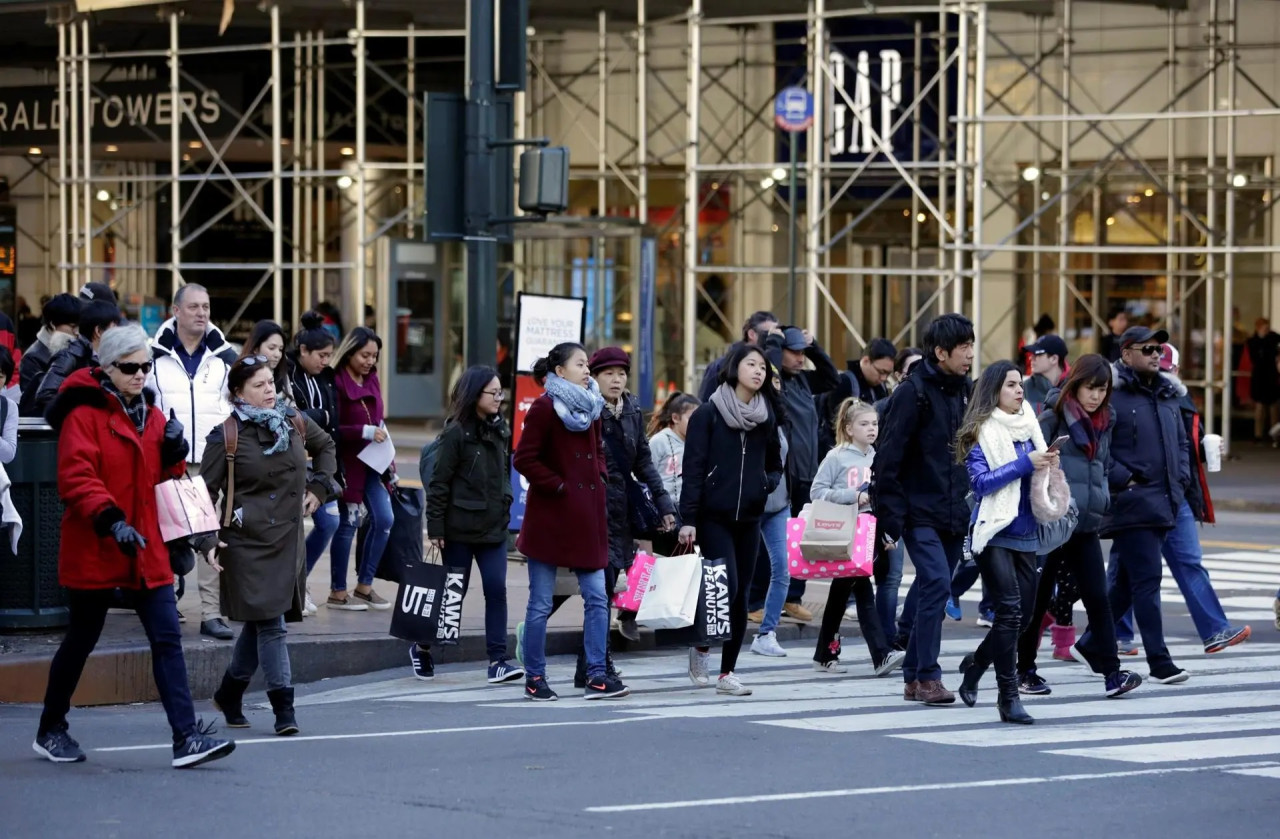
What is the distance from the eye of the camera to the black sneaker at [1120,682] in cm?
1012

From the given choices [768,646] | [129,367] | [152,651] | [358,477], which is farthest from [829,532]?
[129,367]

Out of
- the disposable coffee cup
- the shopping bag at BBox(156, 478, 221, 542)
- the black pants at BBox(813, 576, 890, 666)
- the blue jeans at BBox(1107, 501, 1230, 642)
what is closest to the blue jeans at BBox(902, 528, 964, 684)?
the black pants at BBox(813, 576, 890, 666)

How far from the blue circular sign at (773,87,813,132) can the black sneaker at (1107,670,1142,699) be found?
1553cm

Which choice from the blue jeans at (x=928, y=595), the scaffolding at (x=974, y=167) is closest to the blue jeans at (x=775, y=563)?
the blue jeans at (x=928, y=595)

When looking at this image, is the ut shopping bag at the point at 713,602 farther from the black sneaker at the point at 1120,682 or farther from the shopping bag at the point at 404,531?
the shopping bag at the point at 404,531

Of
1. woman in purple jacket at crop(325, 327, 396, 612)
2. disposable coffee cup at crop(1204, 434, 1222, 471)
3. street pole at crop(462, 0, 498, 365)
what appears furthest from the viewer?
street pole at crop(462, 0, 498, 365)

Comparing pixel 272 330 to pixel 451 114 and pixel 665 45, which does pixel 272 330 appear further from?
pixel 665 45

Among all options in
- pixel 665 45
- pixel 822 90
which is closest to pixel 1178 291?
pixel 822 90

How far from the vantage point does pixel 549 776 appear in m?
7.82

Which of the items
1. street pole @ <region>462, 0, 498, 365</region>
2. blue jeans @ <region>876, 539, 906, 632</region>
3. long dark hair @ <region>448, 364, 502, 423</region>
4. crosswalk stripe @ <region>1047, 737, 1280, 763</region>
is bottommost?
crosswalk stripe @ <region>1047, 737, 1280, 763</region>

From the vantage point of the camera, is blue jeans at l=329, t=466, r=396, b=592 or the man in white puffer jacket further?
blue jeans at l=329, t=466, r=396, b=592

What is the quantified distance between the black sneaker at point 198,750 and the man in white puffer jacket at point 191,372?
3137mm

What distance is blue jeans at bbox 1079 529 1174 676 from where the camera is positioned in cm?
1067

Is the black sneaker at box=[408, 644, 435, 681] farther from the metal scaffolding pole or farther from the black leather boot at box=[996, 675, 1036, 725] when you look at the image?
the metal scaffolding pole
